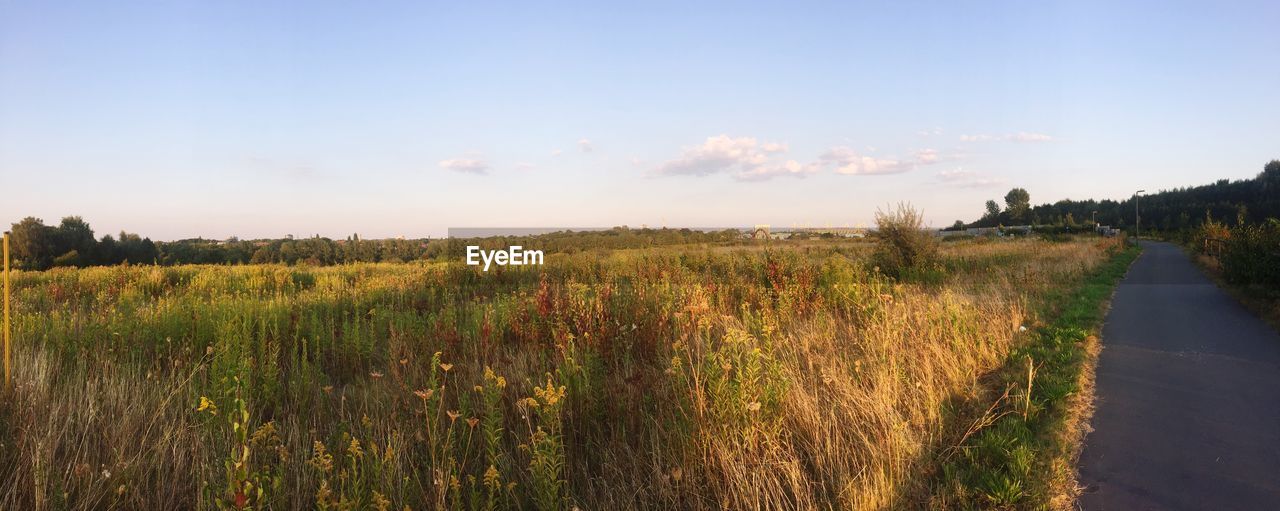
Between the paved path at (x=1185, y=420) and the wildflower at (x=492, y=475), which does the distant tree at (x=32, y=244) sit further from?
the paved path at (x=1185, y=420)

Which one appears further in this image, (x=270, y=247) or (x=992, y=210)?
(x=992, y=210)

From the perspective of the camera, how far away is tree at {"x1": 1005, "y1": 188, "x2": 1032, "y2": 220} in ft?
413

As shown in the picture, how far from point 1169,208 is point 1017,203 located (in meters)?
27.7

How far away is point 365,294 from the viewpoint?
12.2 meters

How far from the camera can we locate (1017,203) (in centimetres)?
13012

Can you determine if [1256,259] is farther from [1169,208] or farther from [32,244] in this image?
[1169,208]

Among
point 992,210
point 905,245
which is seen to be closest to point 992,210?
point 992,210

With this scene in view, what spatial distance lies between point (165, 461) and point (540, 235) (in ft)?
70.4

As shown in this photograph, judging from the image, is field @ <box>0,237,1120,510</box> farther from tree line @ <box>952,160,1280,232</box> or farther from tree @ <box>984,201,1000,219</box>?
tree @ <box>984,201,1000,219</box>

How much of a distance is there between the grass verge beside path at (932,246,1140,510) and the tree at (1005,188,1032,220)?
139996mm

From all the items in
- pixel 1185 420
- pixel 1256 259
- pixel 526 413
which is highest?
pixel 1256 259

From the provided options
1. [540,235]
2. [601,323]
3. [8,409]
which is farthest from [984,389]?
[540,235]

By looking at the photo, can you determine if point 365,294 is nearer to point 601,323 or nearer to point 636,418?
point 601,323

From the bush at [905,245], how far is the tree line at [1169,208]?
72359mm
